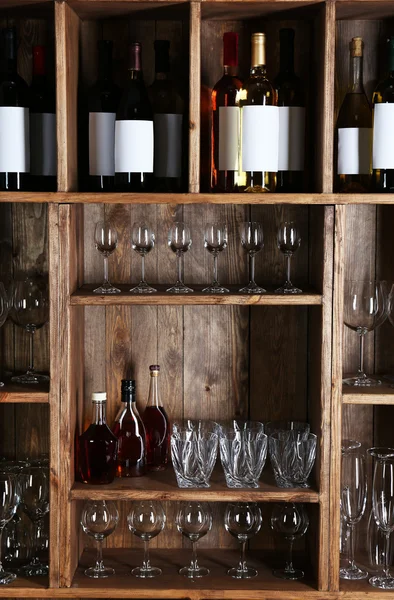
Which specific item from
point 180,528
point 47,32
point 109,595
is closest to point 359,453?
point 180,528

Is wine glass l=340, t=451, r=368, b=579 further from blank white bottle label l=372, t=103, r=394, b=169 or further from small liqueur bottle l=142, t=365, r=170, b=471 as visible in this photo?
blank white bottle label l=372, t=103, r=394, b=169

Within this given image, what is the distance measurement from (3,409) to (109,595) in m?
0.55

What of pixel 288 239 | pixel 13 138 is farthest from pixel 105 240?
pixel 288 239

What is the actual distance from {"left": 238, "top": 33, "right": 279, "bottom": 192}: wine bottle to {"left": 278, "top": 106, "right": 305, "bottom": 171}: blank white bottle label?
0.14 feet

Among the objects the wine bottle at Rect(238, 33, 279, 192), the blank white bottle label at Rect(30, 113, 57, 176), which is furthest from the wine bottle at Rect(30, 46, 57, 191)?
the wine bottle at Rect(238, 33, 279, 192)

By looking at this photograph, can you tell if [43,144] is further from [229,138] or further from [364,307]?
[364,307]

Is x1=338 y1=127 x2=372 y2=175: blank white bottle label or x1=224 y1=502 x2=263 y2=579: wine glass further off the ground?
x1=338 y1=127 x2=372 y2=175: blank white bottle label

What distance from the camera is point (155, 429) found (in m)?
2.15

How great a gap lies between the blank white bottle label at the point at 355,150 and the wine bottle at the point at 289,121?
0.10 metres

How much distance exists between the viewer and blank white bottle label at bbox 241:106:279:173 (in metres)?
1.85

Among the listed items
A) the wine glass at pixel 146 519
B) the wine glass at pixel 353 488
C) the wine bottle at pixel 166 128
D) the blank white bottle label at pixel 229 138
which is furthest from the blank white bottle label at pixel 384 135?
the wine glass at pixel 146 519

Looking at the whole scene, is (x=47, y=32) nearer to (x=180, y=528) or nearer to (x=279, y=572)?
(x=180, y=528)

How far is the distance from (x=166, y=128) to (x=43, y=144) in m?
0.28

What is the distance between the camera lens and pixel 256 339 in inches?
86.0
